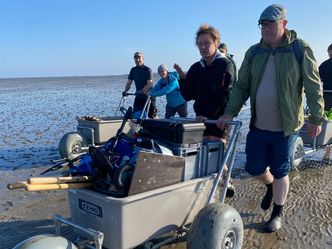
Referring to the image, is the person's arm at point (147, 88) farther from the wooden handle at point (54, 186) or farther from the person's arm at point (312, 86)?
the wooden handle at point (54, 186)

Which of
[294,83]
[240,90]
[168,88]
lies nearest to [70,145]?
[168,88]

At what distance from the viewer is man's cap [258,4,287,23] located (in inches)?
131

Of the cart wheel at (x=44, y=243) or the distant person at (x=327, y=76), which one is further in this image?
the distant person at (x=327, y=76)

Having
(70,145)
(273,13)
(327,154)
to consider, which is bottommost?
(327,154)

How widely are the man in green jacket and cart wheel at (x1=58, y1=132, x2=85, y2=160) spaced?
380 centimetres

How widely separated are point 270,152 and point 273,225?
2.48 feet

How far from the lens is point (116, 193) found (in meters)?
2.68

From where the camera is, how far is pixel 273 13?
3334 mm

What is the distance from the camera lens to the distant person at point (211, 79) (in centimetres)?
388

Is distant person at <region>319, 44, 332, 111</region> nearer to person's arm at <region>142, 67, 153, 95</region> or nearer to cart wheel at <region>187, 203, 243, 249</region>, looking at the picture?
person's arm at <region>142, 67, 153, 95</region>

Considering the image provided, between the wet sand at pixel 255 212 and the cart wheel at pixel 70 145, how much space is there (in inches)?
39.3

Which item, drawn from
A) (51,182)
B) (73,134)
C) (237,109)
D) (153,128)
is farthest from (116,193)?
(73,134)

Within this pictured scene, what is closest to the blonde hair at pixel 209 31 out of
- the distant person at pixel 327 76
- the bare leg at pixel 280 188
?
the bare leg at pixel 280 188

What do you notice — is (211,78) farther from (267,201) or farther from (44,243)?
(44,243)
